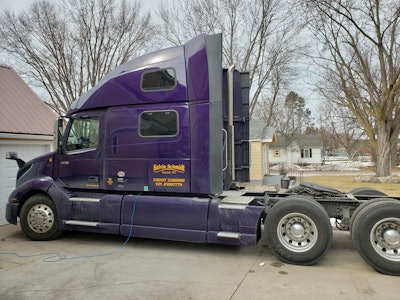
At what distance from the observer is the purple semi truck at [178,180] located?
195 inches

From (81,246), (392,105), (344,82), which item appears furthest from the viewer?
(344,82)

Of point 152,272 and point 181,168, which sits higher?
point 181,168

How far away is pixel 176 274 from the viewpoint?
182 inches

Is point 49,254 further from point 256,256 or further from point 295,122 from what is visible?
point 295,122

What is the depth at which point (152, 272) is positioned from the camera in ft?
15.5

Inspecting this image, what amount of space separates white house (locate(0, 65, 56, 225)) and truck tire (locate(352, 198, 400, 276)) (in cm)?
850

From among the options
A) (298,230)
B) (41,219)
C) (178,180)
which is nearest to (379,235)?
(298,230)

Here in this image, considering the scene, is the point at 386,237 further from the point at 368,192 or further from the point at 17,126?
the point at 17,126

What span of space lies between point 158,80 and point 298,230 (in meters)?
3.68

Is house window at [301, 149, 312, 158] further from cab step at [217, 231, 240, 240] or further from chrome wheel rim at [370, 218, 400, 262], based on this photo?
cab step at [217, 231, 240, 240]

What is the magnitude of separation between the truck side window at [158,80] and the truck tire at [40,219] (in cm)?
323

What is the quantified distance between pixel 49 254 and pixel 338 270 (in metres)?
4.97

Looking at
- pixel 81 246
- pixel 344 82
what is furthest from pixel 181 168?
pixel 344 82

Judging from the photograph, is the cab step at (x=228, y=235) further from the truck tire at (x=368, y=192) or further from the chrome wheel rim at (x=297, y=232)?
the truck tire at (x=368, y=192)
